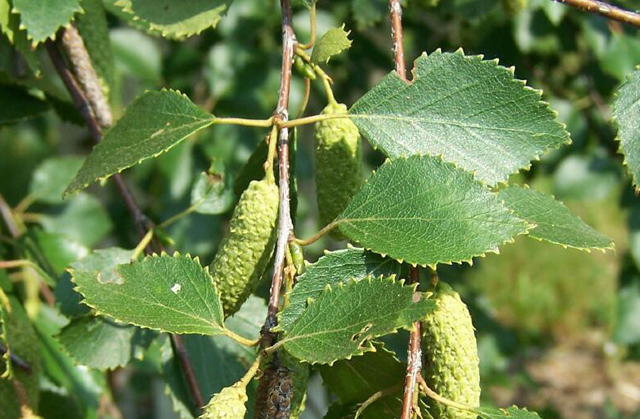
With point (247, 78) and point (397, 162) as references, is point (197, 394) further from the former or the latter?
point (247, 78)

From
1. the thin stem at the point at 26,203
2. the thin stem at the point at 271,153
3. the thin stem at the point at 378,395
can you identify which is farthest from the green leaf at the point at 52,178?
the thin stem at the point at 378,395

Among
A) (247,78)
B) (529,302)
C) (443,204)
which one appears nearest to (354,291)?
(443,204)

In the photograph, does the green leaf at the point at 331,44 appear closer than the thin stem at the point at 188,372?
Yes

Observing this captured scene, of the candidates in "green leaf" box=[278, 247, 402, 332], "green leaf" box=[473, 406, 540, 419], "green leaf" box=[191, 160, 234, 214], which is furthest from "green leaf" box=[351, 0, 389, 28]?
"green leaf" box=[473, 406, 540, 419]

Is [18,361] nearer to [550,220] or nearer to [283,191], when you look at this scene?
[283,191]

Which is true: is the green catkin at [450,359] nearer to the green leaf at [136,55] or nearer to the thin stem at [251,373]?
the thin stem at [251,373]

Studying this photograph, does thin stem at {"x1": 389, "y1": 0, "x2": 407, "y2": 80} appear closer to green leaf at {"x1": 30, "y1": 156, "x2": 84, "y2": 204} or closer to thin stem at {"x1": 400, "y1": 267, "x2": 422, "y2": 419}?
thin stem at {"x1": 400, "y1": 267, "x2": 422, "y2": 419}
